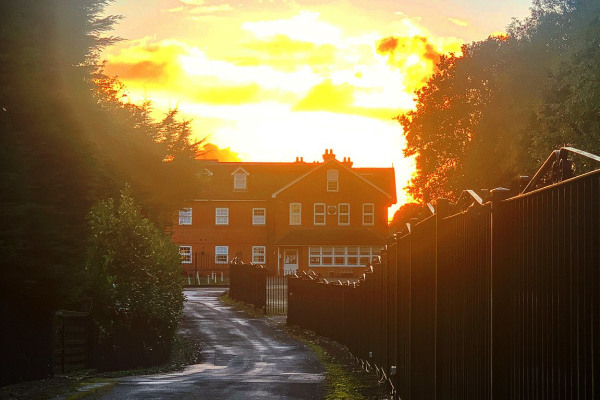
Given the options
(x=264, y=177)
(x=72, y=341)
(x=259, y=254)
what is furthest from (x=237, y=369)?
(x=264, y=177)

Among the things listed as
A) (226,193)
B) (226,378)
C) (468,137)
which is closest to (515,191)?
(226,378)

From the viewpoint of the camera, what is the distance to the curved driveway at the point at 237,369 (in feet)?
42.6

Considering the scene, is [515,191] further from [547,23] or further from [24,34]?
[547,23]

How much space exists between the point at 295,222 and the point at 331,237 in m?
3.46

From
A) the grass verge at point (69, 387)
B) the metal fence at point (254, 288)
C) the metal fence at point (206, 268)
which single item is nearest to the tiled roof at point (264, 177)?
the metal fence at point (206, 268)

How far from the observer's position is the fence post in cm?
494

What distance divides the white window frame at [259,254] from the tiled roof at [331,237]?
2.59 meters

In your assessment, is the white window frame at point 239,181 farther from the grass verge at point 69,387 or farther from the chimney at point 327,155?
the grass verge at point 69,387

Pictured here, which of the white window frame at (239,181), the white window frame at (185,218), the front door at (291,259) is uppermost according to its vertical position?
the white window frame at (239,181)

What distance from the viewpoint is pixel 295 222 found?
72.8 metres

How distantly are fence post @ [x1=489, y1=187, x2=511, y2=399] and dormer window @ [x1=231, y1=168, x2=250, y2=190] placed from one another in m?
70.4

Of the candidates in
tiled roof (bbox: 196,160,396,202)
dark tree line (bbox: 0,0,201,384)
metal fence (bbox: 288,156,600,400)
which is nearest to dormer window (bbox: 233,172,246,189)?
tiled roof (bbox: 196,160,396,202)

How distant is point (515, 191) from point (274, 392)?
340 inches

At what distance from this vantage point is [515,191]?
17.2 ft
